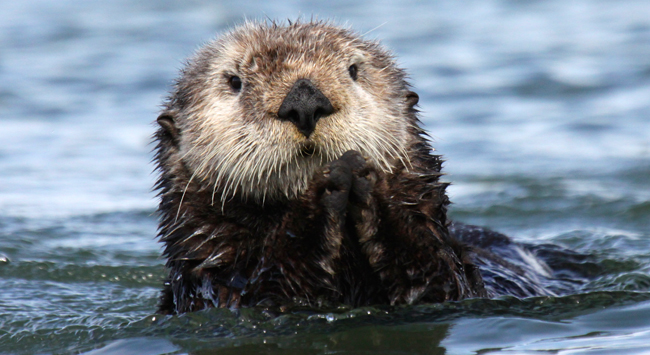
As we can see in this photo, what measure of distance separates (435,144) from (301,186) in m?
4.86

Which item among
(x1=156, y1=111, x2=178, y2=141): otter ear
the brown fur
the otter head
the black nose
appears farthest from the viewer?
(x1=156, y1=111, x2=178, y2=141): otter ear

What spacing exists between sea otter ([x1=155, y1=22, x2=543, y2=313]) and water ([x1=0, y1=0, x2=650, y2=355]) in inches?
5.7

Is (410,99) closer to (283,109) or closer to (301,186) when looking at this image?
(301,186)

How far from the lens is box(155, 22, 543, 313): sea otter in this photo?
3.27 meters

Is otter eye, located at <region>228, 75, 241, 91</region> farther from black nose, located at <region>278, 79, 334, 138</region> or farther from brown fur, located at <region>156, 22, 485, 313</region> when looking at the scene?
black nose, located at <region>278, 79, 334, 138</region>

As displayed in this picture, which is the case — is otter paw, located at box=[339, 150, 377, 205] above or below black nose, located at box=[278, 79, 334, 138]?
below

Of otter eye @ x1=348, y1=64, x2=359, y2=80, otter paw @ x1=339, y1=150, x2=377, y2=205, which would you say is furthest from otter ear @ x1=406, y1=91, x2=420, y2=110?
otter paw @ x1=339, y1=150, x2=377, y2=205

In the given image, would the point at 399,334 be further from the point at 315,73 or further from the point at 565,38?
the point at 565,38

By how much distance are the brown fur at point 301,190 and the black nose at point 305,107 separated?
0.12 ft

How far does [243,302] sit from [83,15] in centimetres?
1157

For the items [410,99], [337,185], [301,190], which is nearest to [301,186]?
[301,190]

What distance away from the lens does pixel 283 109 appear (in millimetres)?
3127

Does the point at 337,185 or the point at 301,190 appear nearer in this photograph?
the point at 337,185

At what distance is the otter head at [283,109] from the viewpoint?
126 inches
